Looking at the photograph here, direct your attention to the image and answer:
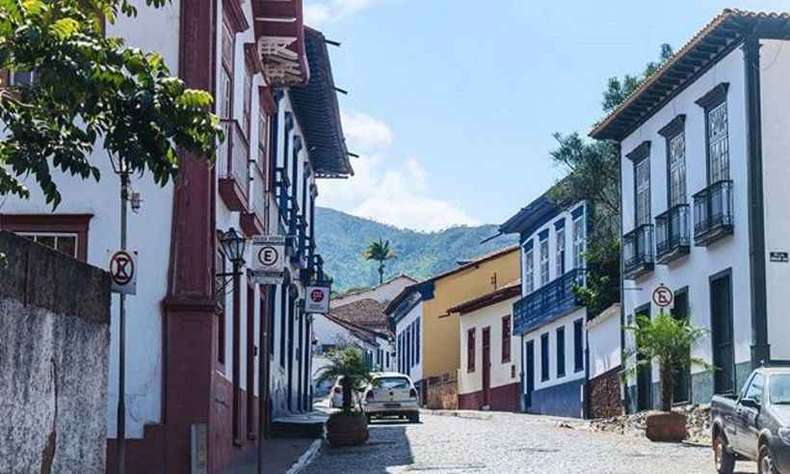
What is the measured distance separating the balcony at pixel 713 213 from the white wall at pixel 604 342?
6.55 meters

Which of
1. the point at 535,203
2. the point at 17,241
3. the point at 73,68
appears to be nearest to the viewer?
the point at 73,68

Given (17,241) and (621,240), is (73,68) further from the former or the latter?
(621,240)

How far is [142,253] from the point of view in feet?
53.0

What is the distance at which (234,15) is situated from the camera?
61.7 feet

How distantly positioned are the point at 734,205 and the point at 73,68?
18.8 m

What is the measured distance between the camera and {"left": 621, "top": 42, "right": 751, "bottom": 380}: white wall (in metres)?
24.8

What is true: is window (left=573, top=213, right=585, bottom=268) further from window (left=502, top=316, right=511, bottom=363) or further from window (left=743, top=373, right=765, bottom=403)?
window (left=743, top=373, right=765, bottom=403)

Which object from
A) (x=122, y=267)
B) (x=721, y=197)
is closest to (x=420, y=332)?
(x=721, y=197)

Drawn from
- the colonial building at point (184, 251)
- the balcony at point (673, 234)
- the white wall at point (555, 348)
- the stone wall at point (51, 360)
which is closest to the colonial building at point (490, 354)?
the white wall at point (555, 348)

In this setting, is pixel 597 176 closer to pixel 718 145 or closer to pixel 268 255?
pixel 718 145

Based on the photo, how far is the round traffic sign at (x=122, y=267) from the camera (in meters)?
13.3

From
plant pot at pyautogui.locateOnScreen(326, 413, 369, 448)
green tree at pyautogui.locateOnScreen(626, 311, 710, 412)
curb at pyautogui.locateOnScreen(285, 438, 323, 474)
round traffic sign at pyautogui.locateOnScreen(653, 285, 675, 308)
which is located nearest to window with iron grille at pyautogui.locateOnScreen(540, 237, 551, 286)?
round traffic sign at pyautogui.locateOnScreen(653, 285, 675, 308)

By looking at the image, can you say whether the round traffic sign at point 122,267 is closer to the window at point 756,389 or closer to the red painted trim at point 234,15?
the red painted trim at point 234,15

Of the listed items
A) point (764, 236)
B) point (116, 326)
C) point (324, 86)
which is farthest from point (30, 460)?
point (324, 86)
